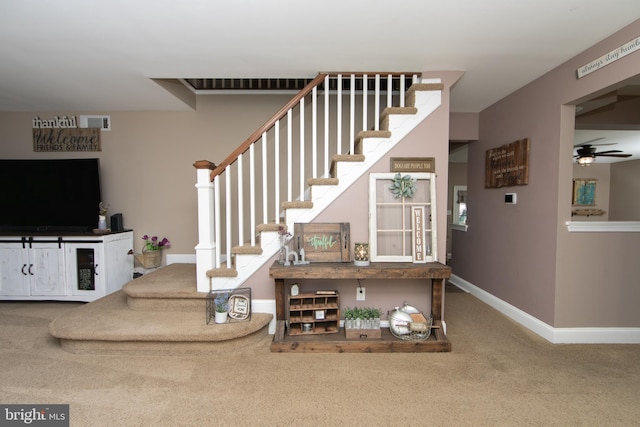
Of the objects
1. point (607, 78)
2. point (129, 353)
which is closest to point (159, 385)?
point (129, 353)

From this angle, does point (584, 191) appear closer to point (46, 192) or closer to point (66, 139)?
point (66, 139)

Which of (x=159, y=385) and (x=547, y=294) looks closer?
(x=159, y=385)

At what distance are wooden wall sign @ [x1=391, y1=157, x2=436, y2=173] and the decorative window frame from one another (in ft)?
0.20

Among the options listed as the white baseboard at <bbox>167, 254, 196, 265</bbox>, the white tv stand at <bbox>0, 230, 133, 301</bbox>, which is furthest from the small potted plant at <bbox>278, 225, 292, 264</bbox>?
the white tv stand at <bbox>0, 230, 133, 301</bbox>

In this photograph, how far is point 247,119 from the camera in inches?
153

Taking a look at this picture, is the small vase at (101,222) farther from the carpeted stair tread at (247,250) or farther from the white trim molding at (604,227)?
the white trim molding at (604,227)

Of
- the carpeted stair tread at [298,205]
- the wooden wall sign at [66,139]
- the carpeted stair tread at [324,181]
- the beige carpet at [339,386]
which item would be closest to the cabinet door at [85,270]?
the beige carpet at [339,386]

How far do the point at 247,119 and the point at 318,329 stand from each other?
2880 millimetres

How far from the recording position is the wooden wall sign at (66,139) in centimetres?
392

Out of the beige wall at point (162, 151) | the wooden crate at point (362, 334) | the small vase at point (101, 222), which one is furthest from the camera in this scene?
the beige wall at point (162, 151)

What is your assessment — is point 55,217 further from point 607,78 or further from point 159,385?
point 607,78

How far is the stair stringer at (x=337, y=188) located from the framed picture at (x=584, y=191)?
7.16m
